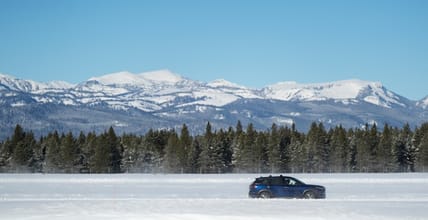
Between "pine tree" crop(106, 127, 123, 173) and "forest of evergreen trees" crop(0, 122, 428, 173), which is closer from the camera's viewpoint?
"forest of evergreen trees" crop(0, 122, 428, 173)

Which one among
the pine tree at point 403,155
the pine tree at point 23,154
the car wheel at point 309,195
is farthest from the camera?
the pine tree at point 403,155

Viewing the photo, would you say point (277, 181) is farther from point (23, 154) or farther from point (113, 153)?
point (23, 154)

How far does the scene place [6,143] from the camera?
366 ft

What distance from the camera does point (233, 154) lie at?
4392 inches

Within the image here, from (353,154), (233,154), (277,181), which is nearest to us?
(277,181)

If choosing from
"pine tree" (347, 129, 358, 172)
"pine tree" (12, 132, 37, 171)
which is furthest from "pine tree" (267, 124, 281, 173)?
"pine tree" (12, 132, 37, 171)

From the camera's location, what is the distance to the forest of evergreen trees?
108312 millimetres

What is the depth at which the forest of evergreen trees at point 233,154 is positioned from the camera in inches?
4264

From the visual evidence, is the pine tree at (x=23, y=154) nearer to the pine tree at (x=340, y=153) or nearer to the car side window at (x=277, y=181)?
the pine tree at (x=340, y=153)

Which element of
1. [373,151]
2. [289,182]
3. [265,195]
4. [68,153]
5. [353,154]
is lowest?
[265,195]

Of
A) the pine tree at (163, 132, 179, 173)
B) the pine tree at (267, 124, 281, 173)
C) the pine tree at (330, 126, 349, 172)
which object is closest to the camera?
the pine tree at (163, 132, 179, 173)

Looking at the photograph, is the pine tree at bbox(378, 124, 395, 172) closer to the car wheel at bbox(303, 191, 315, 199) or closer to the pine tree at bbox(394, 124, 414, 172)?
the pine tree at bbox(394, 124, 414, 172)

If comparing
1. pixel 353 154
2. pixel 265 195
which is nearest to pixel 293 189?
pixel 265 195

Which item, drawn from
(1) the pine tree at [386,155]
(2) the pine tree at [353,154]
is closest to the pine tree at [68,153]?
(2) the pine tree at [353,154]
